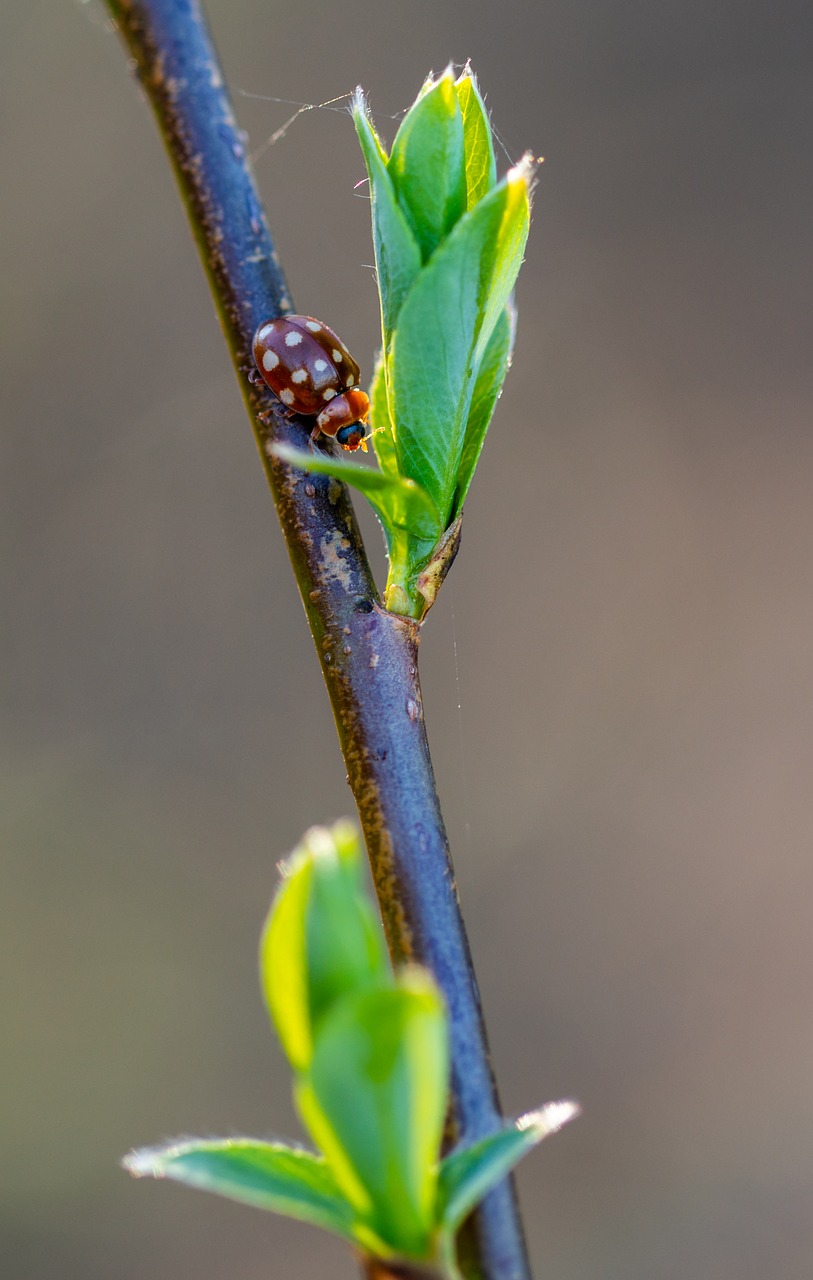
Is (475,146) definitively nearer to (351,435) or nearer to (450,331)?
(450,331)

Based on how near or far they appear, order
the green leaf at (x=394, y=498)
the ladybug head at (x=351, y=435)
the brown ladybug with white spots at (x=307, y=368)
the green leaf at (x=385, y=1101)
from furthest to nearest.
Result: the ladybug head at (x=351, y=435)
the brown ladybug with white spots at (x=307, y=368)
the green leaf at (x=394, y=498)
the green leaf at (x=385, y=1101)

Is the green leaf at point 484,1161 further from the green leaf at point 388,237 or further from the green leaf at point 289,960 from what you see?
the green leaf at point 388,237

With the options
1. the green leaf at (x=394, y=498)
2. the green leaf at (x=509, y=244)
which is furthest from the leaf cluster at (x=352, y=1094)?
the green leaf at (x=509, y=244)

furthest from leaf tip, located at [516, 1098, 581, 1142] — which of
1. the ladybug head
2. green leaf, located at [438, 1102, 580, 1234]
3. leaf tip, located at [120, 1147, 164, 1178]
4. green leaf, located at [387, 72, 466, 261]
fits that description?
the ladybug head

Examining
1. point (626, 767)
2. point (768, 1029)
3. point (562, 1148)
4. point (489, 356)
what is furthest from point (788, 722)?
point (489, 356)

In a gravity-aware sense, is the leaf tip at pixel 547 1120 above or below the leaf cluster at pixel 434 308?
below

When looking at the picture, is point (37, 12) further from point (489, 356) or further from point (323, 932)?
point (323, 932)

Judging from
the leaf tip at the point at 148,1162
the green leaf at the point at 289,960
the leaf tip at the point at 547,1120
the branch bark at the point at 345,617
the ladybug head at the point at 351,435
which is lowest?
the leaf tip at the point at 547,1120

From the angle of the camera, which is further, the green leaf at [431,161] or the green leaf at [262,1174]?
the green leaf at [431,161]
